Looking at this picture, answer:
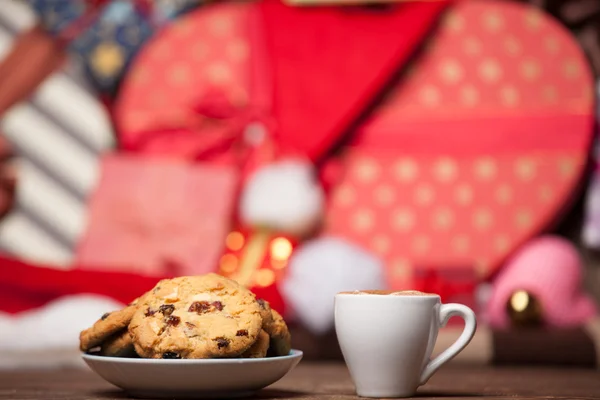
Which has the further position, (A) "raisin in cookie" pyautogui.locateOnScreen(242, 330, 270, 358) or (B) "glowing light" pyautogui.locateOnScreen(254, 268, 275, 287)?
(B) "glowing light" pyautogui.locateOnScreen(254, 268, 275, 287)

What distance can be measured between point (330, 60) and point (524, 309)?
698 mm

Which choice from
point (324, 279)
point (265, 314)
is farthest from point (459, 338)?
point (324, 279)

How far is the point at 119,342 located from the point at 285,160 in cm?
104

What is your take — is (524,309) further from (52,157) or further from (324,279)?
(52,157)

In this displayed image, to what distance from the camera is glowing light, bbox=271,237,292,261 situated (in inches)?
64.6

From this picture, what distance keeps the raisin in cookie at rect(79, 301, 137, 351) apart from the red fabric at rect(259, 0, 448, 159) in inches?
42.4

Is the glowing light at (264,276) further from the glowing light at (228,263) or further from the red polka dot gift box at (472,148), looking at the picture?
the red polka dot gift box at (472,148)

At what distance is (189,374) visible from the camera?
669mm

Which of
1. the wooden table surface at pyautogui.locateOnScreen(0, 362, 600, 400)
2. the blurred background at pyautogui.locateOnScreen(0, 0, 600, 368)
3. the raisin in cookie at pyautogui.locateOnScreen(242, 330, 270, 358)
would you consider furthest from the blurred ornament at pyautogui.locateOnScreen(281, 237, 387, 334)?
the raisin in cookie at pyautogui.locateOnScreen(242, 330, 270, 358)

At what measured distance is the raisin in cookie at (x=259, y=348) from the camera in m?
0.70

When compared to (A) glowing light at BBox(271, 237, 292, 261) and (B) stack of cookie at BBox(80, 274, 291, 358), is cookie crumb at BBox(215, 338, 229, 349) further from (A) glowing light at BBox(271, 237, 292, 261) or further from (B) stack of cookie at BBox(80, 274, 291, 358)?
(A) glowing light at BBox(271, 237, 292, 261)

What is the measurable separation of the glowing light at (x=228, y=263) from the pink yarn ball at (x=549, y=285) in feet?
1.61

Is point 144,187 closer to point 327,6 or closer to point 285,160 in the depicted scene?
point 285,160

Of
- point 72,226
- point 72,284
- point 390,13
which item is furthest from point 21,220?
point 390,13
